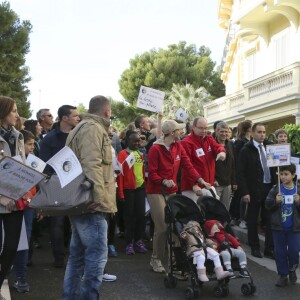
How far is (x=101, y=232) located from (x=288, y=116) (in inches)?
704

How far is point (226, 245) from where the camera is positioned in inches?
262

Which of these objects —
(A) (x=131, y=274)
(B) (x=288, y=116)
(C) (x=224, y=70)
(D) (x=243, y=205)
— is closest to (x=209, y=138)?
(A) (x=131, y=274)

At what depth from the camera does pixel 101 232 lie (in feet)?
16.9

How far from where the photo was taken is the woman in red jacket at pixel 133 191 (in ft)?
29.9

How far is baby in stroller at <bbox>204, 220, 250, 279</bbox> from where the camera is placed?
21.4ft

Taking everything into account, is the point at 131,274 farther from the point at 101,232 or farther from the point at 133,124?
the point at 133,124

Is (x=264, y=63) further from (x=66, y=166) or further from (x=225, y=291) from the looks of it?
(x=66, y=166)

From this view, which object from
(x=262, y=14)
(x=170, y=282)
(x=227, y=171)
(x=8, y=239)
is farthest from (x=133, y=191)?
(x=262, y=14)

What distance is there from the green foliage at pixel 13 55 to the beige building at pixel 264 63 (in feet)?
32.9

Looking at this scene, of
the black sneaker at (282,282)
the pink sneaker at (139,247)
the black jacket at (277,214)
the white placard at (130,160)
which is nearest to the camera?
the black sneaker at (282,282)

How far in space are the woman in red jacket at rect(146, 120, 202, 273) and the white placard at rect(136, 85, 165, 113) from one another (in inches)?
147

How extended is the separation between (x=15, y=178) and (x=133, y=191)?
418 centimetres

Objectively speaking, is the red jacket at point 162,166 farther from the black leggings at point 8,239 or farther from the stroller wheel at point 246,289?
the black leggings at point 8,239

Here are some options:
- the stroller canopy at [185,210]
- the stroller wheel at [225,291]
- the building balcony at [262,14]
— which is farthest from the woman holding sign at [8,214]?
the building balcony at [262,14]
